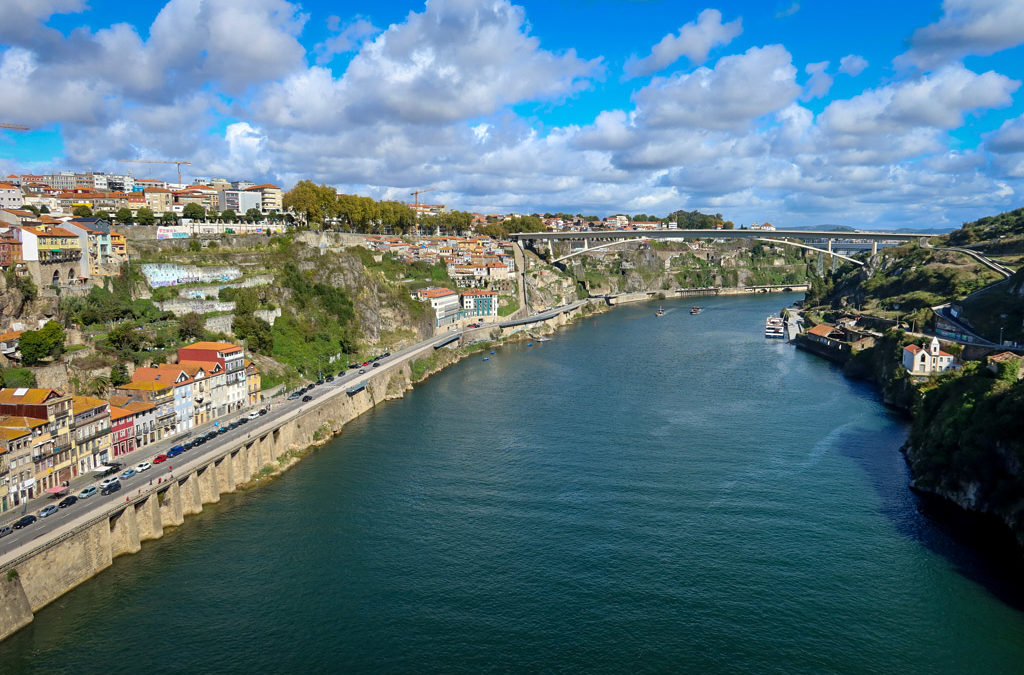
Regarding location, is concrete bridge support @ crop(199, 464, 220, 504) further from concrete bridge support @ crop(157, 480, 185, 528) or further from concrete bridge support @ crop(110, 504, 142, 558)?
concrete bridge support @ crop(110, 504, 142, 558)

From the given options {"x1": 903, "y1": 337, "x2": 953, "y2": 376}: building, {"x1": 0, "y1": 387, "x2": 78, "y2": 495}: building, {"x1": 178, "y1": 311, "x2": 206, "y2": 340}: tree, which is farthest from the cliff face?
{"x1": 178, "y1": 311, "x2": 206, "y2": 340}: tree

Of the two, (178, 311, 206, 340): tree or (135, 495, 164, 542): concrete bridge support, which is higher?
(178, 311, 206, 340): tree

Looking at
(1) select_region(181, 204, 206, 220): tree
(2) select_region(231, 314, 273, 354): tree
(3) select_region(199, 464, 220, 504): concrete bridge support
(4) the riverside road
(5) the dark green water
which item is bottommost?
(5) the dark green water

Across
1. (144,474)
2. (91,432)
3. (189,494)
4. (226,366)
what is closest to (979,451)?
(189,494)

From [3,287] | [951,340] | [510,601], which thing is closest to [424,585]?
[510,601]

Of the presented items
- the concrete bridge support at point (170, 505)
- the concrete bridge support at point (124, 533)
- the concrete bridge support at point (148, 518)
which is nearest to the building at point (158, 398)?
the concrete bridge support at point (170, 505)

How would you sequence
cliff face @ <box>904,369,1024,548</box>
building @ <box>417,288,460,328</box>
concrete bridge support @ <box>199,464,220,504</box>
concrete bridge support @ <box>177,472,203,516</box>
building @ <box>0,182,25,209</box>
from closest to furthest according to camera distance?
cliff face @ <box>904,369,1024,548</box>, concrete bridge support @ <box>177,472,203,516</box>, concrete bridge support @ <box>199,464,220,504</box>, building @ <box>0,182,25,209</box>, building @ <box>417,288,460,328</box>
